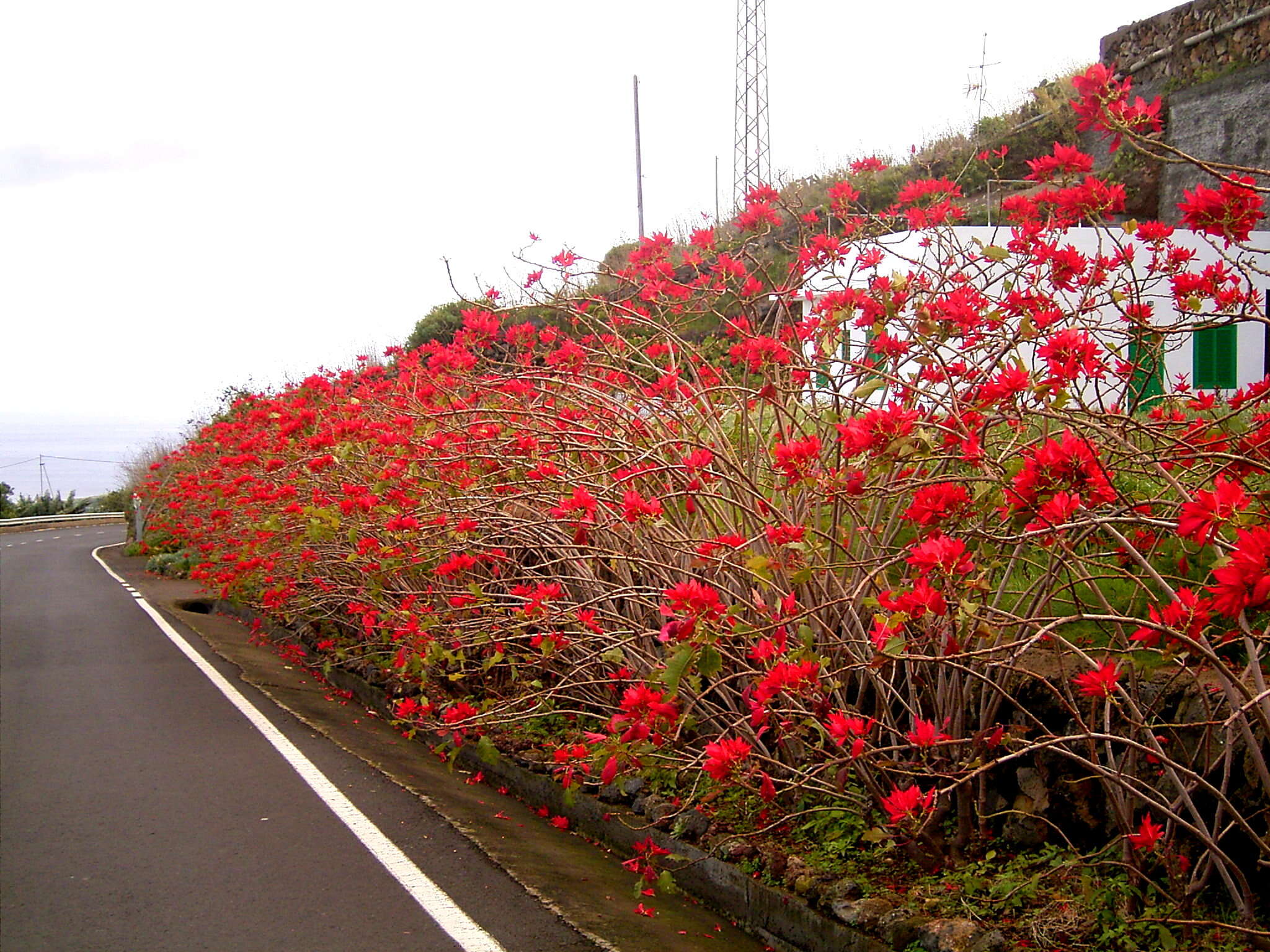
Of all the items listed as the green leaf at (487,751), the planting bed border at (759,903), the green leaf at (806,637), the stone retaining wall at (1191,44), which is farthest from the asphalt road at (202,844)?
the stone retaining wall at (1191,44)

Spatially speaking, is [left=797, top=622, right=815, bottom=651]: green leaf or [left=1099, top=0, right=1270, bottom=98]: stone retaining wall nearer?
[left=797, top=622, right=815, bottom=651]: green leaf

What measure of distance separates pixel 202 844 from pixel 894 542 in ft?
14.0

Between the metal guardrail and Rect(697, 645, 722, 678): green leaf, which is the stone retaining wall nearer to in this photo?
Rect(697, 645, 722, 678): green leaf

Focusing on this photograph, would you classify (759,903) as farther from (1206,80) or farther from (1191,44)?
(1191,44)

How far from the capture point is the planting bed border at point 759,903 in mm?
4227

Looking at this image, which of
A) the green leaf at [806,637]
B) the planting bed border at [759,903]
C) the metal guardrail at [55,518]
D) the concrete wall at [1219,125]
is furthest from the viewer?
the metal guardrail at [55,518]

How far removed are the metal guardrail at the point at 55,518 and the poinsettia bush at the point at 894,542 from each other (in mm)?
59793

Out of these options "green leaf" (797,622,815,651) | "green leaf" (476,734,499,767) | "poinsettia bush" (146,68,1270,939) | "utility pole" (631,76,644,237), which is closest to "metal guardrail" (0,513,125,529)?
"utility pole" (631,76,644,237)

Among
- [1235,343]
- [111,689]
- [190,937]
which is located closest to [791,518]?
[190,937]

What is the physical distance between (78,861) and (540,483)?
11.2ft

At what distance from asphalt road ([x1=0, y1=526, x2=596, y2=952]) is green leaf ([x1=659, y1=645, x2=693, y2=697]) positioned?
1.45m

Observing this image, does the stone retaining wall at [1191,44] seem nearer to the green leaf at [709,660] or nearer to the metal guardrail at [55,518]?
the green leaf at [709,660]

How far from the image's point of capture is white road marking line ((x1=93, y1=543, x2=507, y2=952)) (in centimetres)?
484

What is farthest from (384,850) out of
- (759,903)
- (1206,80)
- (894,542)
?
(1206,80)
